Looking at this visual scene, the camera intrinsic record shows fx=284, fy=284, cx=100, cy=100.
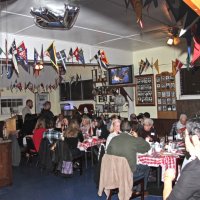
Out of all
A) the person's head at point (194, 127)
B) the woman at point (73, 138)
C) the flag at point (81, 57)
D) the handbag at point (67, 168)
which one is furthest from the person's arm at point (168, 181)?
the flag at point (81, 57)

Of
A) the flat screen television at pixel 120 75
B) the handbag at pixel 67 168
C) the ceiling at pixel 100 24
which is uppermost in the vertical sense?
the ceiling at pixel 100 24

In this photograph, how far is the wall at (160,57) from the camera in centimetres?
828

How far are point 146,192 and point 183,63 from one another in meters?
4.41

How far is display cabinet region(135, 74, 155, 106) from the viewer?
8.92 m

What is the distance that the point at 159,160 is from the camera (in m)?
4.40

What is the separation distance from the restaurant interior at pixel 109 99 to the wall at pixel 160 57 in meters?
0.03

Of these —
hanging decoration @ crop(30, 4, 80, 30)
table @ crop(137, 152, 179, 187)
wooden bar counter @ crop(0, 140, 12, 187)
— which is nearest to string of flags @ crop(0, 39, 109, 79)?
wooden bar counter @ crop(0, 140, 12, 187)

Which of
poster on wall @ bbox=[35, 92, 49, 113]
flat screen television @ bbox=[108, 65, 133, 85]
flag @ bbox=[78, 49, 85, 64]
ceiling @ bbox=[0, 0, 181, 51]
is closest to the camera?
ceiling @ bbox=[0, 0, 181, 51]

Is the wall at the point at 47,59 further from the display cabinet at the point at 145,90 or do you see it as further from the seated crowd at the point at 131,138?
the seated crowd at the point at 131,138

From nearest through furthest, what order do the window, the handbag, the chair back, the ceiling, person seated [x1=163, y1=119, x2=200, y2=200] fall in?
person seated [x1=163, y1=119, x2=200, y2=200] → the chair back → the ceiling → the handbag → the window

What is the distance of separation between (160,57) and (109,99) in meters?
2.55

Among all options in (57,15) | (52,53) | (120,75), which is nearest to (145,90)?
(120,75)

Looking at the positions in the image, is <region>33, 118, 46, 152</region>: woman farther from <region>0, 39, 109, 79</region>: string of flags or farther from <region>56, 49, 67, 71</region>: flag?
<region>56, 49, 67, 71</region>: flag

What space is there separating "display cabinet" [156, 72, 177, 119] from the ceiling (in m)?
1.10
